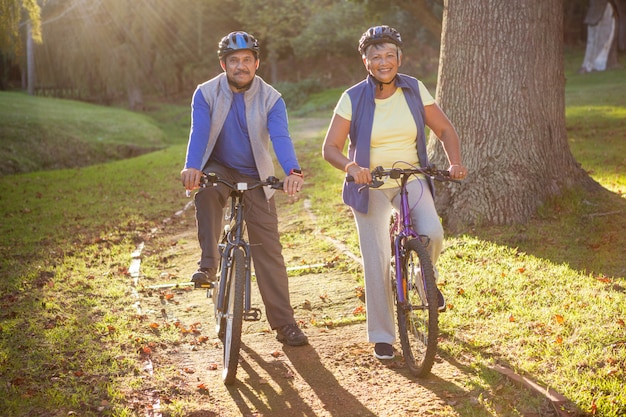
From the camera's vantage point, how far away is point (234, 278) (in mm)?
5117

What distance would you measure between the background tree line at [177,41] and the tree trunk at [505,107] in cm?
2512

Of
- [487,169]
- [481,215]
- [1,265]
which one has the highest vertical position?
[487,169]

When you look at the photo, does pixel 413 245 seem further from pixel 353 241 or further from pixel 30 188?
pixel 30 188

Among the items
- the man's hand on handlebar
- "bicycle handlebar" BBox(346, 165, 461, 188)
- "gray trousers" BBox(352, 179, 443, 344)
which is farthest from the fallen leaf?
the man's hand on handlebar

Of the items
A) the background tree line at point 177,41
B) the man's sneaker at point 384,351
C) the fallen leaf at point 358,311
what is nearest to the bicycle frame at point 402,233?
the man's sneaker at point 384,351

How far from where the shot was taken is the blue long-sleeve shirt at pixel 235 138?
5.35 meters

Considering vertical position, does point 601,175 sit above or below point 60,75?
below

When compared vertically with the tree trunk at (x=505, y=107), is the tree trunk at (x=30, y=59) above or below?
above

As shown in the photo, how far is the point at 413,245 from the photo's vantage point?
491cm

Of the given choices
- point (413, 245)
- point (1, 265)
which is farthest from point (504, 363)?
point (1, 265)

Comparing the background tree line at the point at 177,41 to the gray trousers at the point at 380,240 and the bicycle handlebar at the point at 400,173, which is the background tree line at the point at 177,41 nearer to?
the gray trousers at the point at 380,240

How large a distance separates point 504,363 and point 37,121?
23.6 m

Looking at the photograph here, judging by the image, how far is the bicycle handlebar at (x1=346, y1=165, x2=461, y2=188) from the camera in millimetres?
4801

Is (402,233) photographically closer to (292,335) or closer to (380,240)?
(380,240)
